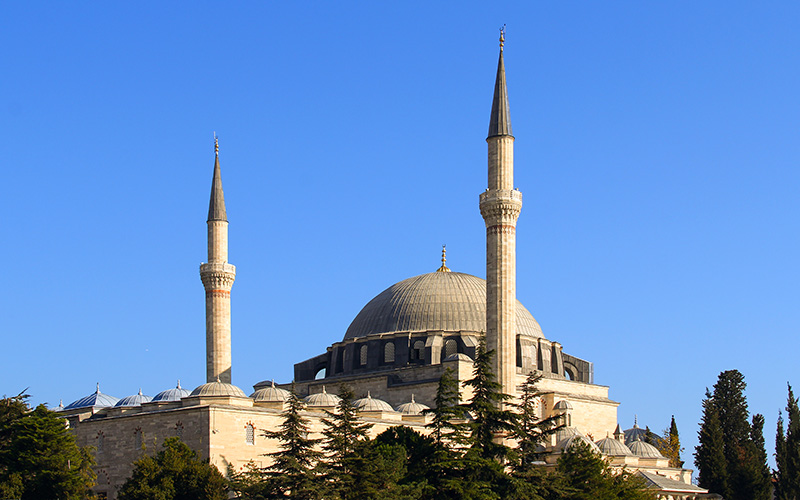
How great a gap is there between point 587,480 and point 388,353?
1185 centimetres

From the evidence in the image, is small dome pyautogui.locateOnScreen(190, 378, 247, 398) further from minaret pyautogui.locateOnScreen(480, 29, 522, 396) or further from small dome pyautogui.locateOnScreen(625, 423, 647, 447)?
small dome pyautogui.locateOnScreen(625, 423, 647, 447)

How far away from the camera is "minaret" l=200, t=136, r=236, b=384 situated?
34812 millimetres

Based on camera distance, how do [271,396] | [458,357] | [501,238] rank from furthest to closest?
[458,357] < [501,238] < [271,396]

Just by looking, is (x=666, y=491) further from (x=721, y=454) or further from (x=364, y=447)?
(x=364, y=447)

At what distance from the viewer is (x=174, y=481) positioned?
2434cm

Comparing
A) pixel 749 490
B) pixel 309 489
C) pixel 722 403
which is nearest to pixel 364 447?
pixel 309 489

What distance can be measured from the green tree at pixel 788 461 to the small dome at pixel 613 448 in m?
6.83

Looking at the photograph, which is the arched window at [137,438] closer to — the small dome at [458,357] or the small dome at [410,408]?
the small dome at [410,408]

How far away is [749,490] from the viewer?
35688 millimetres

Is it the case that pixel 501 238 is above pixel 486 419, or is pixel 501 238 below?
above

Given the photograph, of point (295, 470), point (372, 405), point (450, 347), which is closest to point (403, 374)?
point (450, 347)

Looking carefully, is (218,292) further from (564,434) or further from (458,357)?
(564,434)

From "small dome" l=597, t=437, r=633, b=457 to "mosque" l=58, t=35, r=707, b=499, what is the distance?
4cm

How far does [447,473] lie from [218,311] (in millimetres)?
13544
